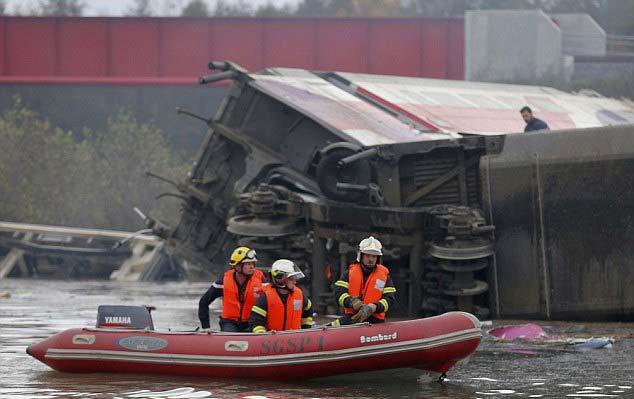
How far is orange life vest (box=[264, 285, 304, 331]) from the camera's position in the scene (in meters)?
15.2

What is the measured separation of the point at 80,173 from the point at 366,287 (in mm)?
35460

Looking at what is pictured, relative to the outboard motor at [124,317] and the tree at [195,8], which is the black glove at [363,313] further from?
the tree at [195,8]

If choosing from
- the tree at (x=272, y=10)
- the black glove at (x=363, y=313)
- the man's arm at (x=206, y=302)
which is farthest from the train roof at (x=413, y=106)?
the tree at (x=272, y=10)

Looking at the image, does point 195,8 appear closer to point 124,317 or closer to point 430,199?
point 430,199

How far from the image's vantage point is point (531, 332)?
19.6 meters

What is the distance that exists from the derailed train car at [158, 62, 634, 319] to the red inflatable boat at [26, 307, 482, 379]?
6.50m

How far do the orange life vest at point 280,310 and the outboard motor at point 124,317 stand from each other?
1.31m

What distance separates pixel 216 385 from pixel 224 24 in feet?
120

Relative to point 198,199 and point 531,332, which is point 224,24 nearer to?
point 198,199

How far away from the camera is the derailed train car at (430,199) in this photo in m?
21.0

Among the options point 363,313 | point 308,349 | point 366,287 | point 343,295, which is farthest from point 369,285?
point 308,349

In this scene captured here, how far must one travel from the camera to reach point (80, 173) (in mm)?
49781

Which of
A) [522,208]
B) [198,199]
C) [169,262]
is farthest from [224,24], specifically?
[522,208]

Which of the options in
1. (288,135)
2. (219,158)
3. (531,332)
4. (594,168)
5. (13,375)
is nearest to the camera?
(13,375)
